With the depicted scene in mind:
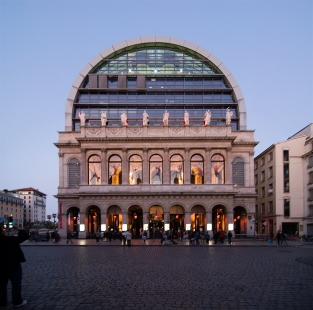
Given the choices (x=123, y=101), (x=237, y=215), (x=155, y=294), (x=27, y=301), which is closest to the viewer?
(x=27, y=301)

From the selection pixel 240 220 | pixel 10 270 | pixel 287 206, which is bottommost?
pixel 240 220

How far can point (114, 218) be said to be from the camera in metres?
61.7

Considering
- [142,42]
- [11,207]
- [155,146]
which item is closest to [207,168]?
[155,146]

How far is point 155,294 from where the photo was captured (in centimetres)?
1245

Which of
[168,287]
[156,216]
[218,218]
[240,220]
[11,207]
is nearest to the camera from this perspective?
[168,287]

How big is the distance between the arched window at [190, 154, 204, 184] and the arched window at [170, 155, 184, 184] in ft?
4.67

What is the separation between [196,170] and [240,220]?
11.1 m

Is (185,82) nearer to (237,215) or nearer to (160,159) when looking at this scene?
(160,159)

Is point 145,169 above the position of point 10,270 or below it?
above

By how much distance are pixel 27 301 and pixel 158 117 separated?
193 ft

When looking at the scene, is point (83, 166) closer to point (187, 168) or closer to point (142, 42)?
point (187, 168)

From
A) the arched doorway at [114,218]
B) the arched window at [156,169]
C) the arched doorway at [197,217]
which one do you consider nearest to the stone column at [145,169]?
the arched window at [156,169]

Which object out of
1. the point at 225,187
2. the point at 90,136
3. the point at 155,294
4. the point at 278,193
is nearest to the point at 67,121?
the point at 90,136

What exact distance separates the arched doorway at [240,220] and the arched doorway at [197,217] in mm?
6856
